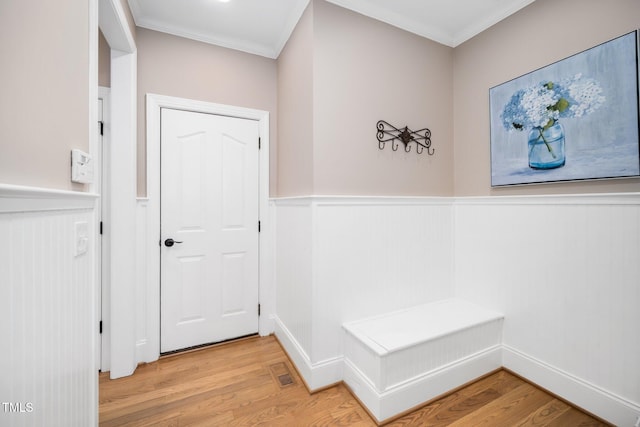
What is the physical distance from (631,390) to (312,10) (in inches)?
113

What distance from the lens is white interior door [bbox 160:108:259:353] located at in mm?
2156

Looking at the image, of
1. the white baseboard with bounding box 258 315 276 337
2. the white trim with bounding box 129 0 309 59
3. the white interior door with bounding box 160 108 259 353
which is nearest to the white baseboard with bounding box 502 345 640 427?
the white baseboard with bounding box 258 315 276 337

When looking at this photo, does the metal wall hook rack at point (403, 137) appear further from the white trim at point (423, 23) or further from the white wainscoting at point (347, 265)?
the white trim at point (423, 23)

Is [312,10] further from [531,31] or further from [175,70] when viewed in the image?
[531,31]

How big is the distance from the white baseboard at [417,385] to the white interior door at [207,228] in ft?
3.77

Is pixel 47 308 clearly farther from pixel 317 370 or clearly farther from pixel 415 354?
pixel 415 354

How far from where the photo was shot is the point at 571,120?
5.41 ft

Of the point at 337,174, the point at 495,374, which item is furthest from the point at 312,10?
the point at 495,374

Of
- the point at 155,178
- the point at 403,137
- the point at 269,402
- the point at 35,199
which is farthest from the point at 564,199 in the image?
the point at 155,178

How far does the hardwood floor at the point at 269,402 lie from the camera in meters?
1.53

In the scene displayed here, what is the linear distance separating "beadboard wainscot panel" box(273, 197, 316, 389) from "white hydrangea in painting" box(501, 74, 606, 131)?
5.18 ft

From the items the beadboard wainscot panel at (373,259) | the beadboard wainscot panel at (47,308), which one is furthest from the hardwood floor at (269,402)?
the beadboard wainscot panel at (47,308)

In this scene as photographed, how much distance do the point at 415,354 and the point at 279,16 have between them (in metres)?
2.56

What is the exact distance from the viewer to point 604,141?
1.52 meters
